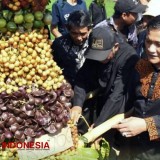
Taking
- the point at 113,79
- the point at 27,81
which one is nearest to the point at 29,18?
the point at 27,81

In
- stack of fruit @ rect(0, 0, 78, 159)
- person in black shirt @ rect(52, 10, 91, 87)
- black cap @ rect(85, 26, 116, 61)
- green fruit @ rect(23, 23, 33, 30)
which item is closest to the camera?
stack of fruit @ rect(0, 0, 78, 159)

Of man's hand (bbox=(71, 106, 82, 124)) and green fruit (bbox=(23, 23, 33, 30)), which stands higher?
green fruit (bbox=(23, 23, 33, 30))

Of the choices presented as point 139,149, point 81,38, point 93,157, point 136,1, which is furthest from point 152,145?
point 136,1

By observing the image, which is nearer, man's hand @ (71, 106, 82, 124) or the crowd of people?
the crowd of people

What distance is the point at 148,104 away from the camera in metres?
2.64

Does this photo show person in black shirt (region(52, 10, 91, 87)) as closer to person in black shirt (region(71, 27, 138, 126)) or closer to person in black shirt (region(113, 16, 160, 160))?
person in black shirt (region(71, 27, 138, 126))

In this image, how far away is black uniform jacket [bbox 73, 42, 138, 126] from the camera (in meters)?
3.11

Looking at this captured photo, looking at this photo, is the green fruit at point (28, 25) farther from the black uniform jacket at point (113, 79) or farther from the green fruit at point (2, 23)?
the black uniform jacket at point (113, 79)

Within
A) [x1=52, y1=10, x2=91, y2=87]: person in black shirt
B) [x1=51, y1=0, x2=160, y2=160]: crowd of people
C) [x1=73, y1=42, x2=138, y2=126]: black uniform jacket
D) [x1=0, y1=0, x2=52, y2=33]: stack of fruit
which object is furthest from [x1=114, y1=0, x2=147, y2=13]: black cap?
[x1=0, y1=0, x2=52, y2=33]: stack of fruit

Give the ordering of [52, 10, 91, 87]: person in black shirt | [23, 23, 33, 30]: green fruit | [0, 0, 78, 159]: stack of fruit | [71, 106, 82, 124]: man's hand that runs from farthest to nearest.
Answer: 1. [52, 10, 91, 87]: person in black shirt
2. [71, 106, 82, 124]: man's hand
3. [23, 23, 33, 30]: green fruit
4. [0, 0, 78, 159]: stack of fruit

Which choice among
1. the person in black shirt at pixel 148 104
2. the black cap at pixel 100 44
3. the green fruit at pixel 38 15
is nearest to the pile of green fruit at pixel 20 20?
the green fruit at pixel 38 15

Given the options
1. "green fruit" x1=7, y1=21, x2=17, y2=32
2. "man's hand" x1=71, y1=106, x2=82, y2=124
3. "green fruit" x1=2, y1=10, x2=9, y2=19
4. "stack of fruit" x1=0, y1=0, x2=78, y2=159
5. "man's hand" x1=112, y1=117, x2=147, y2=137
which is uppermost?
"green fruit" x1=2, y1=10, x2=9, y2=19

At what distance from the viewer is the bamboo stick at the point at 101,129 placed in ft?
8.87

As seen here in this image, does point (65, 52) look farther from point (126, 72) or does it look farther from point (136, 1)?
point (136, 1)
